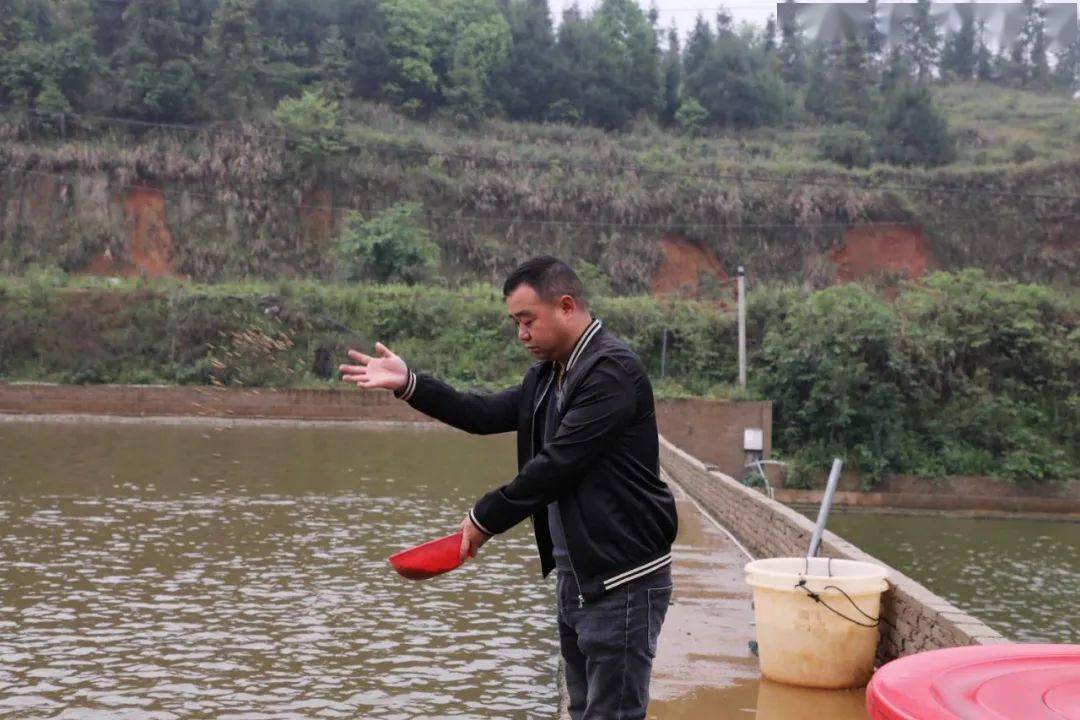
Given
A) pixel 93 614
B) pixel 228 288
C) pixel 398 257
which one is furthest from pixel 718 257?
pixel 93 614

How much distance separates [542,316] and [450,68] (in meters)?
65.7

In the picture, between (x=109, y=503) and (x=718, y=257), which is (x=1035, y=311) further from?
(x=109, y=503)

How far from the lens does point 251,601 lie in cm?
1130

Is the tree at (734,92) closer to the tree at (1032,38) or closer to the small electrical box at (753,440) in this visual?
the tree at (1032,38)

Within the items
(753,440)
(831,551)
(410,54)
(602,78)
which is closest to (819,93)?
(602,78)

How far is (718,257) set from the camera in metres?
50.6

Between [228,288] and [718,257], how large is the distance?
1969 centimetres

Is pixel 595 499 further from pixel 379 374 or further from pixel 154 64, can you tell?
pixel 154 64

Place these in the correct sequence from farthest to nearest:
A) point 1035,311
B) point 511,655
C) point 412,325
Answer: point 412,325 → point 1035,311 → point 511,655

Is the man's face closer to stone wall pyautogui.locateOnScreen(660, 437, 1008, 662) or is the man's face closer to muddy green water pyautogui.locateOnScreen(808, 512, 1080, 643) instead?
stone wall pyautogui.locateOnScreen(660, 437, 1008, 662)

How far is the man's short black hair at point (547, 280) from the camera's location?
13.7 feet

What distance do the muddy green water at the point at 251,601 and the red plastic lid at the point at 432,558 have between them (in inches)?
165

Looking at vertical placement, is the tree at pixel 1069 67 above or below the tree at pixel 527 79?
Result: above

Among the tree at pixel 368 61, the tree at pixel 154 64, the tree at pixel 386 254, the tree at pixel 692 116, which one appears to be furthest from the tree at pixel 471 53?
the tree at pixel 386 254
